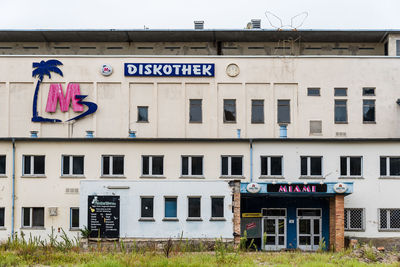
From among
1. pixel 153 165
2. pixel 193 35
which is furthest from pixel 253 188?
pixel 193 35

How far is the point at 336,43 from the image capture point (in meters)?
43.6

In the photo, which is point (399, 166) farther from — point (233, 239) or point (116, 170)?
point (116, 170)

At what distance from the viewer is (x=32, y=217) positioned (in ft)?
107

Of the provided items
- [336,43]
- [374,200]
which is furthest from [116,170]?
[336,43]

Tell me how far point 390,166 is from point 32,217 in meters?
20.1

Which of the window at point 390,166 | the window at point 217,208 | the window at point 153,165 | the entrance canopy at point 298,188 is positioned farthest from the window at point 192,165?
the window at point 390,166

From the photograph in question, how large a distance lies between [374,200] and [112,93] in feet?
58.5

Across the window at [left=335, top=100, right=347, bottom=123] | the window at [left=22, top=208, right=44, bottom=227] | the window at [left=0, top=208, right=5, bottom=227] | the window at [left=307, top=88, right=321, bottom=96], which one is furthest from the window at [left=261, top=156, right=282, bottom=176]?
the window at [left=0, top=208, right=5, bottom=227]

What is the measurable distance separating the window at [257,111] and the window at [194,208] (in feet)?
30.0

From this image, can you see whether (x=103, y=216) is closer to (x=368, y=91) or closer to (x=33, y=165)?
(x=33, y=165)

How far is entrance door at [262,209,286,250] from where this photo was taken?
110 ft

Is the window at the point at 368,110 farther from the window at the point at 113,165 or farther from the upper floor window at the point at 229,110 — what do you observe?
the window at the point at 113,165

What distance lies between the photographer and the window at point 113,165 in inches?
1288

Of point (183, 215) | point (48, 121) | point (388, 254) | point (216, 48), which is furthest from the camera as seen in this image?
point (216, 48)
